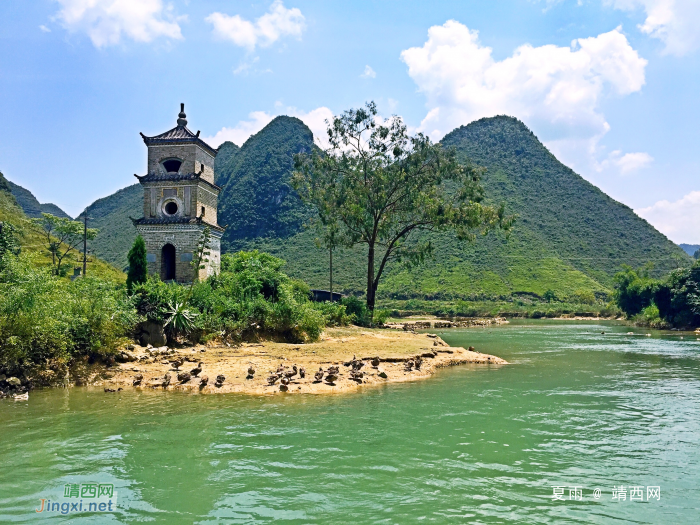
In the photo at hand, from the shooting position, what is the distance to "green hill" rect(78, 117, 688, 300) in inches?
2847

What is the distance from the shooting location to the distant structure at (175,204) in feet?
87.2

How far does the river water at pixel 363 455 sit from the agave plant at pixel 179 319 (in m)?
4.78

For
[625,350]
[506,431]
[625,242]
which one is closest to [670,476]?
[506,431]

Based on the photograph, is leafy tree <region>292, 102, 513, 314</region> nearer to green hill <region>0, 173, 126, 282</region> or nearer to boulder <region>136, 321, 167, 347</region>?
boulder <region>136, 321, 167, 347</region>

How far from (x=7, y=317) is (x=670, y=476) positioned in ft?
47.0

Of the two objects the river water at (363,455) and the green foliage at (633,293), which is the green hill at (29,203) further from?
the river water at (363,455)

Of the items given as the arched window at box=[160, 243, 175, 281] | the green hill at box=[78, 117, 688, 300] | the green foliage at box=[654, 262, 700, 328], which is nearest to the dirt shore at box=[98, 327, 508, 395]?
the arched window at box=[160, 243, 175, 281]

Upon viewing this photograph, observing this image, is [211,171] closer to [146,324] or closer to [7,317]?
[146,324]

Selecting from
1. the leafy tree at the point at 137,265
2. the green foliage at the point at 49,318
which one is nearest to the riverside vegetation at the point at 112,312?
the green foliage at the point at 49,318

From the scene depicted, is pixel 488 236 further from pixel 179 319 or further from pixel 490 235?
pixel 179 319

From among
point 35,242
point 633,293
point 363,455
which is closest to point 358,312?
point 363,455

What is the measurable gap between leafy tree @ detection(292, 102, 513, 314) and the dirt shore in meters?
12.1

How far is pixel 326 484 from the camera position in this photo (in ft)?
23.1

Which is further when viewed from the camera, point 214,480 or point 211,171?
point 211,171
